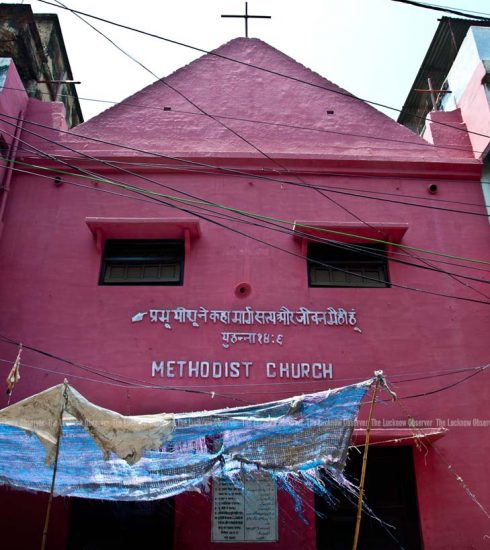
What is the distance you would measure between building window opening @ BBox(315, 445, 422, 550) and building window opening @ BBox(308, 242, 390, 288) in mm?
2057

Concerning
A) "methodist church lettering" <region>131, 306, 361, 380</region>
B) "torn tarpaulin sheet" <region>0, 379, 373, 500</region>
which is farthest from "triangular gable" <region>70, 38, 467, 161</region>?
"torn tarpaulin sheet" <region>0, 379, 373, 500</region>

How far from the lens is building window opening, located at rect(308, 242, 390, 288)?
22.6 ft

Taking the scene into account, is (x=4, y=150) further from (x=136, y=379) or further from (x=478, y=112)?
(x=478, y=112)

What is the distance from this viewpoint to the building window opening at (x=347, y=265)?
6.89m

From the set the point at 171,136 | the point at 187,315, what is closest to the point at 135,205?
the point at 171,136

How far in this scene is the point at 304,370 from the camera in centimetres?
629

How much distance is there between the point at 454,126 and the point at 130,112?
4796 mm

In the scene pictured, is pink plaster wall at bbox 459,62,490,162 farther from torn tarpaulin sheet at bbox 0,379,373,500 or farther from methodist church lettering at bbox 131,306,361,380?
torn tarpaulin sheet at bbox 0,379,373,500

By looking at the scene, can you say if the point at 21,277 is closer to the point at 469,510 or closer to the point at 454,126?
the point at 469,510

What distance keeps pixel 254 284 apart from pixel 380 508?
2.91 m

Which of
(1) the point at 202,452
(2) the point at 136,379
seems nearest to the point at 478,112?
(2) the point at 136,379

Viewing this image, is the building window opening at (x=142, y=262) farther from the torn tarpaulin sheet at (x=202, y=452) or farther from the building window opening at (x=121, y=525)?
the building window opening at (x=121, y=525)

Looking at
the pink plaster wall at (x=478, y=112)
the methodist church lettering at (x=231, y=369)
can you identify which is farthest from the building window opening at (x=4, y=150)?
the pink plaster wall at (x=478, y=112)

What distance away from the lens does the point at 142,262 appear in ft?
22.9
